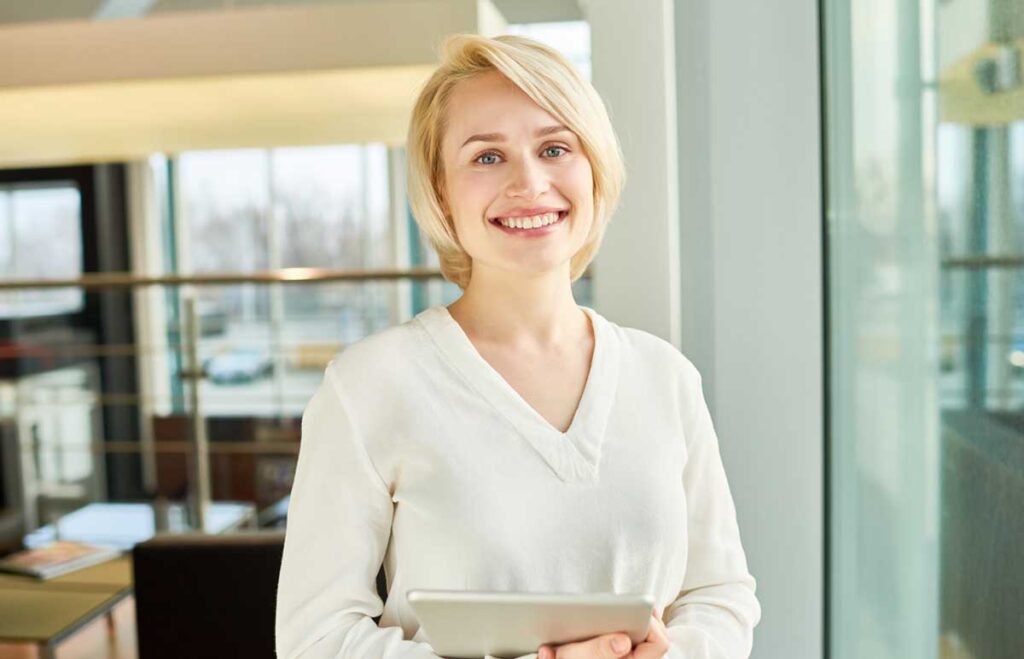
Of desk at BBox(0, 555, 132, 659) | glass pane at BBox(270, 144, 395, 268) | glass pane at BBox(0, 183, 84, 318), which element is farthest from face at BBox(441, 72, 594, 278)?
glass pane at BBox(0, 183, 84, 318)

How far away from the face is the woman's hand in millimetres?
415

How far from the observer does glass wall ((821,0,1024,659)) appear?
2.99ft

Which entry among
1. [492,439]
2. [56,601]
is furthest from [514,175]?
[56,601]

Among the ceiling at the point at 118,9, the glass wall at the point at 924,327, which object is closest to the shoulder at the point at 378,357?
the glass wall at the point at 924,327

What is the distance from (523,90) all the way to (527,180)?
11 centimetres

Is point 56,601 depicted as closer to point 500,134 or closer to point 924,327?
point 500,134

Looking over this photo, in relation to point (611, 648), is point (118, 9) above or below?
above

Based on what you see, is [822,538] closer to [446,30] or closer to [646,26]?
[646,26]

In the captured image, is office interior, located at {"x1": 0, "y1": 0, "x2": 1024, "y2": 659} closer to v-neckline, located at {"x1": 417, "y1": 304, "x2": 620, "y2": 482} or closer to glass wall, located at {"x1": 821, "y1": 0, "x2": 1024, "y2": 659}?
glass wall, located at {"x1": 821, "y1": 0, "x2": 1024, "y2": 659}

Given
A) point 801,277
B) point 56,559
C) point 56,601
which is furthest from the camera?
point 56,559

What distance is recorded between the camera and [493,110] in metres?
1.16

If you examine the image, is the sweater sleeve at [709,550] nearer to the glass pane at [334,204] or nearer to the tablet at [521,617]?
the tablet at [521,617]

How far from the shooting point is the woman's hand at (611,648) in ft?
3.31

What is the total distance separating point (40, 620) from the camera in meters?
2.74
